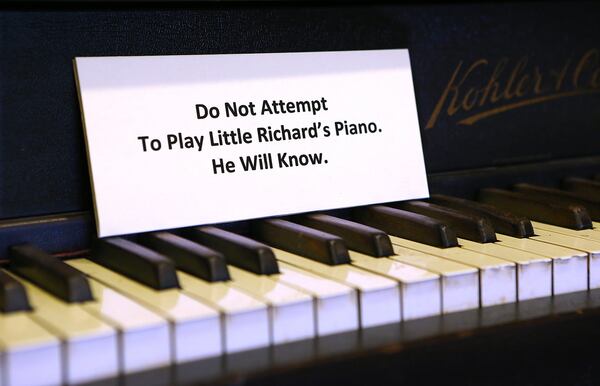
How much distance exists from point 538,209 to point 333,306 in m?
0.64

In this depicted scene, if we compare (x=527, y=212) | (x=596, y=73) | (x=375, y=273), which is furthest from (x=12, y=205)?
(x=596, y=73)

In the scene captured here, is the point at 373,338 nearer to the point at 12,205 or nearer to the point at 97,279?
the point at 97,279

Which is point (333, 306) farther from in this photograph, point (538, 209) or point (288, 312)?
point (538, 209)

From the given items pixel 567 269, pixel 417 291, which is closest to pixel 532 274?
pixel 567 269

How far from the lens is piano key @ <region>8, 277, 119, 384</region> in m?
1.00

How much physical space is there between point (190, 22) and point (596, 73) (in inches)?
38.8

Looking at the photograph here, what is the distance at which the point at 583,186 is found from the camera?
1858 mm

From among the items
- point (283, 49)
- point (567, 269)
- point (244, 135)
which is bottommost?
point (567, 269)

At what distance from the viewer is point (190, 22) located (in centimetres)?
154

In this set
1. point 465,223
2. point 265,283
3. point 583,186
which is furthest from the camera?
point 583,186

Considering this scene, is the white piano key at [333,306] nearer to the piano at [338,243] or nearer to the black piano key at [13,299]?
the piano at [338,243]

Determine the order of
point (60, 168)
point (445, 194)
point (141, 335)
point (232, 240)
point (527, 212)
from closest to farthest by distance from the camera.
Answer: point (141, 335), point (232, 240), point (60, 168), point (527, 212), point (445, 194)

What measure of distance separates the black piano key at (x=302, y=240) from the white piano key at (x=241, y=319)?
0.21 meters

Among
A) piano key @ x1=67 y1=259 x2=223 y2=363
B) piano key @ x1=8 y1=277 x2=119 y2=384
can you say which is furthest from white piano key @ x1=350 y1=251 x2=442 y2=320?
piano key @ x1=8 y1=277 x2=119 y2=384
